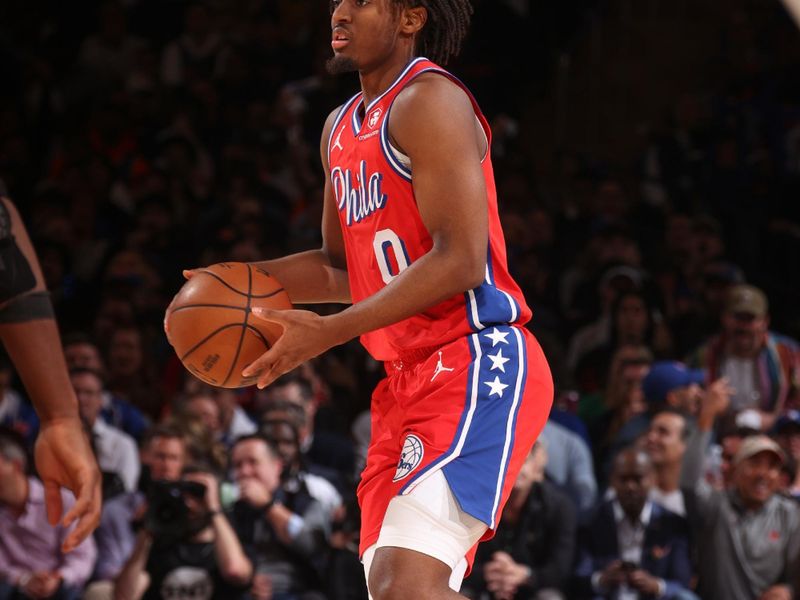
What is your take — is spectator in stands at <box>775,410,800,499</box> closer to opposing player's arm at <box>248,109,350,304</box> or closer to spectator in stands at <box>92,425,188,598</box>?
spectator in stands at <box>92,425,188,598</box>

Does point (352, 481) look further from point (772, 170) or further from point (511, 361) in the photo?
point (772, 170)

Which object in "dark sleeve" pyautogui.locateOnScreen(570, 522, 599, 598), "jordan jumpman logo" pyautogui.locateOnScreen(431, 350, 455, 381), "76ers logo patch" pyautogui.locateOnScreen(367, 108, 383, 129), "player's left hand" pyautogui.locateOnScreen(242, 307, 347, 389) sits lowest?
"dark sleeve" pyautogui.locateOnScreen(570, 522, 599, 598)

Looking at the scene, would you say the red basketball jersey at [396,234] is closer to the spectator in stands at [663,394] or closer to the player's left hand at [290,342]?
the player's left hand at [290,342]

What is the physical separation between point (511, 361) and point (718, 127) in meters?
7.88

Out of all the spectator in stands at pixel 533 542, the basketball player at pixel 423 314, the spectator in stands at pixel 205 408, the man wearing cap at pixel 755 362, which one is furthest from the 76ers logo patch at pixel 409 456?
the man wearing cap at pixel 755 362

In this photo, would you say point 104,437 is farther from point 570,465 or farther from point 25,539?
point 570,465

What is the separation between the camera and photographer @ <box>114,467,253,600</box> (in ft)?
20.3

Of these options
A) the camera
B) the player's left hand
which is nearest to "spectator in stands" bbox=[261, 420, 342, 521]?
the camera

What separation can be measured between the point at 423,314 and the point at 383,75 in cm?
62

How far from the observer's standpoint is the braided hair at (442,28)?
3.47 meters

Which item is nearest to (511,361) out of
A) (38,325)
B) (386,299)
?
(386,299)

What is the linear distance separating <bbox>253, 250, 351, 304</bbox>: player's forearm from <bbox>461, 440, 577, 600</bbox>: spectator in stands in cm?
286

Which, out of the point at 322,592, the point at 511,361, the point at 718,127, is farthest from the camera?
the point at 718,127

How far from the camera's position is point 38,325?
3.11 metres
